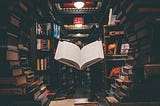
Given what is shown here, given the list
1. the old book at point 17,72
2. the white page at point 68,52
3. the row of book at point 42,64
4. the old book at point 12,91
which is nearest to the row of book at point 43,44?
the row of book at point 42,64

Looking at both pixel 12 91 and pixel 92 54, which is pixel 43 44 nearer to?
pixel 12 91

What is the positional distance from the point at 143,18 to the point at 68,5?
20.4 ft

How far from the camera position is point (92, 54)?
1682 mm

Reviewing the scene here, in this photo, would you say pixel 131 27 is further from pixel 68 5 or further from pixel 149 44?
pixel 68 5

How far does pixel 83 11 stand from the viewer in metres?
8.30

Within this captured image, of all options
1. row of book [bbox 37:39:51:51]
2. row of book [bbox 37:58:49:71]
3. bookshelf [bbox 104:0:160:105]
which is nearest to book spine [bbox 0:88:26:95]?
bookshelf [bbox 104:0:160:105]

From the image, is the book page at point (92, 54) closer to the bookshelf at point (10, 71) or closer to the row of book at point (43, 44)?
the bookshelf at point (10, 71)

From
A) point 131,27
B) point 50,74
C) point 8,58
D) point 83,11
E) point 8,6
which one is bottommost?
point 50,74

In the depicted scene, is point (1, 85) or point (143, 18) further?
point (1, 85)

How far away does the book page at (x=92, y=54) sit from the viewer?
5.39 feet

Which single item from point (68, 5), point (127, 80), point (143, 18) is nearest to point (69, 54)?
point (127, 80)

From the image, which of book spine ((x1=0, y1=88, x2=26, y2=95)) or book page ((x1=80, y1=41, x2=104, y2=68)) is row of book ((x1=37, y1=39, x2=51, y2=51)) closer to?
book spine ((x1=0, y1=88, x2=26, y2=95))

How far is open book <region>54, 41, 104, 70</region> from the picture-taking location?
1644 millimetres

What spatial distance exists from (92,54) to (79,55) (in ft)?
0.41
